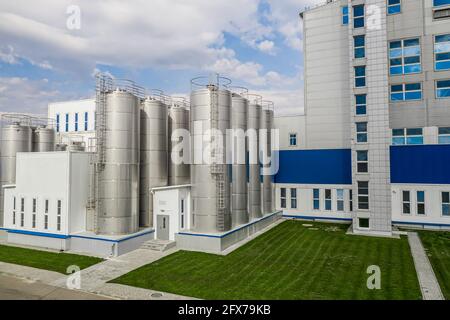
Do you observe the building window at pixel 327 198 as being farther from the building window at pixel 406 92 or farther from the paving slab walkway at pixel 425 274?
the building window at pixel 406 92

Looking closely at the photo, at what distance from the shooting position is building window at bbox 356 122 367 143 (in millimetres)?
26734

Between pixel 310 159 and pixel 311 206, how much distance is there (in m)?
5.05

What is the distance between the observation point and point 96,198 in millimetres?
22219

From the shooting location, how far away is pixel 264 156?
31375 millimetres

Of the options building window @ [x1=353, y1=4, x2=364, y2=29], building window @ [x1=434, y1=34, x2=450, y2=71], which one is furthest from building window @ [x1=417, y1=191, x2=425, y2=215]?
building window @ [x1=353, y1=4, x2=364, y2=29]

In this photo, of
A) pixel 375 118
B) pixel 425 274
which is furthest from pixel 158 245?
pixel 375 118

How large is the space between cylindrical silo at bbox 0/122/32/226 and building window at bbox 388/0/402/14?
37.1m

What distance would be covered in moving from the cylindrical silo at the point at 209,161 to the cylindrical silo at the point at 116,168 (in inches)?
181

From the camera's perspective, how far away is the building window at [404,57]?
1188 inches

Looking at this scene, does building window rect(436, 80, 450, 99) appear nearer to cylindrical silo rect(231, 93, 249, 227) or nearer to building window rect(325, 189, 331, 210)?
building window rect(325, 189, 331, 210)

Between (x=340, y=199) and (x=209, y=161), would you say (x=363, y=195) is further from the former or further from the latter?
(x=209, y=161)

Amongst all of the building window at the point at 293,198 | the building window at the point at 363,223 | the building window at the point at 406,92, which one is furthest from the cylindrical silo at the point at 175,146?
the building window at the point at 406,92
